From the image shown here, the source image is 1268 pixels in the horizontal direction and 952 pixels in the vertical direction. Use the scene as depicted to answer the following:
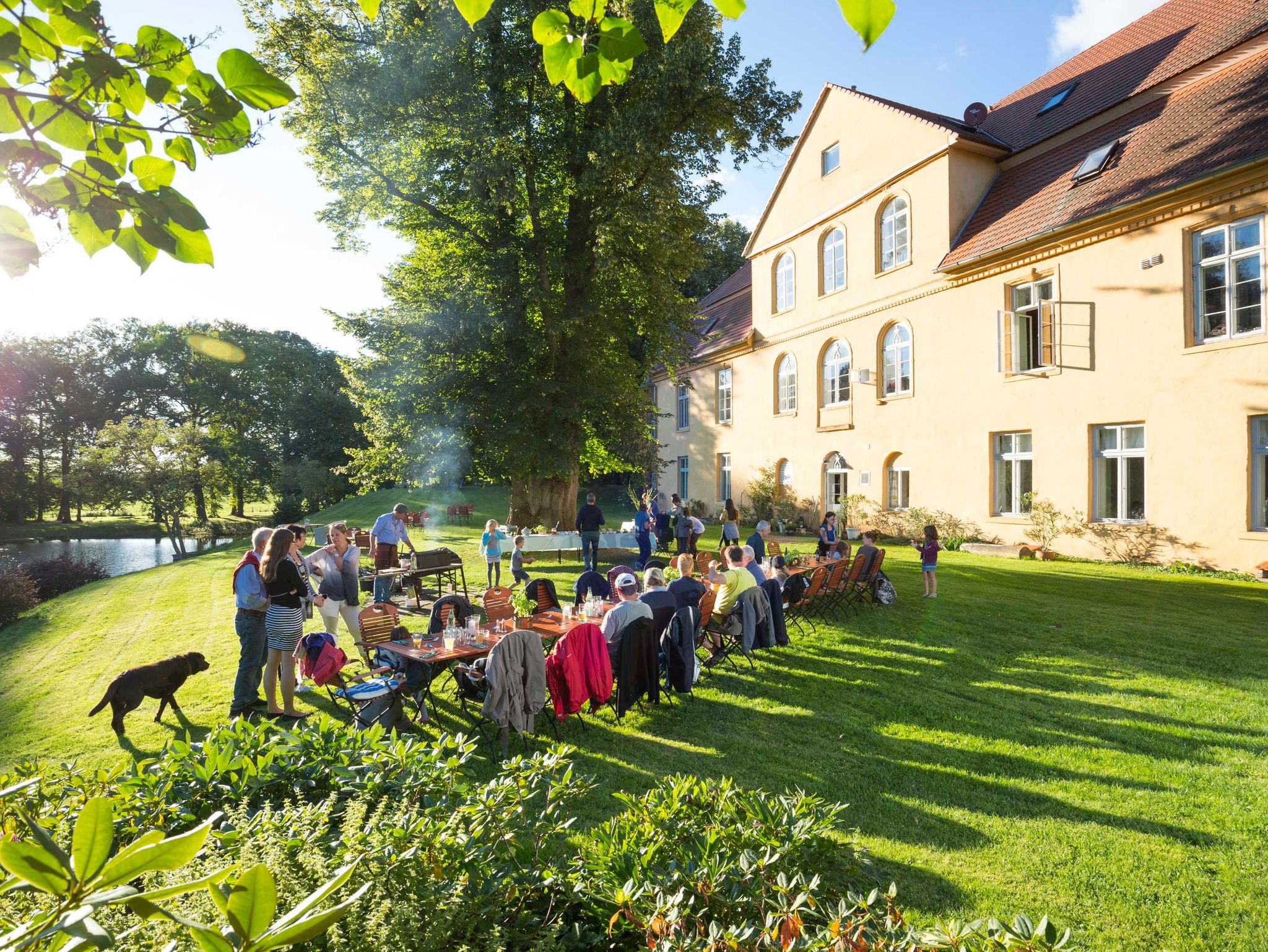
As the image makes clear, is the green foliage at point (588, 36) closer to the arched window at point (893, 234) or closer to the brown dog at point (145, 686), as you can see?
the brown dog at point (145, 686)

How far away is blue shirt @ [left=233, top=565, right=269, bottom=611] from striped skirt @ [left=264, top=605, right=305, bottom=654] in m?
0.17

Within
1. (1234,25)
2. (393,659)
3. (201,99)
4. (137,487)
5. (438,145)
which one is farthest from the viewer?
(137,487)

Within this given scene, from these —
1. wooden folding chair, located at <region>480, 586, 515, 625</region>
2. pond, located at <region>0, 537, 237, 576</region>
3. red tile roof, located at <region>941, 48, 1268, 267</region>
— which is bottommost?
pond, located at <region>0, 537, 237, 576</region>

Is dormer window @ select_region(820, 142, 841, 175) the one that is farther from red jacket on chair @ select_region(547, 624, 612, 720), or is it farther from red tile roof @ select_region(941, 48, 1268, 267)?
red jacket on chair @ select_region(547, 624, 612, 720)

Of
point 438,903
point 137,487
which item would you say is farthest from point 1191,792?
point 137,487

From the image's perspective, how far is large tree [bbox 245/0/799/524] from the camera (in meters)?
Result: 15.4

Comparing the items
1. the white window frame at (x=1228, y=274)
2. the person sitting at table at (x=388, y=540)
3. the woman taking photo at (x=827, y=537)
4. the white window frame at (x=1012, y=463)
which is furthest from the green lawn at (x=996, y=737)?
the white window frame at (x=1012, y=463)

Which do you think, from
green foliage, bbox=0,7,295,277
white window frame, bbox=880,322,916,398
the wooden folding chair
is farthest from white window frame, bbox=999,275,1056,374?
green foliage, bbox=0,7,295,277

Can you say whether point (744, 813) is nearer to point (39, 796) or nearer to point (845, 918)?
point (845, 918)

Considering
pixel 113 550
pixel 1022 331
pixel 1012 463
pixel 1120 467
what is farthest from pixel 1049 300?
pixel 113 550

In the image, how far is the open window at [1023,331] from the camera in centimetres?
1694

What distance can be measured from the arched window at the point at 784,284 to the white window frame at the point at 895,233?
13.7 feet

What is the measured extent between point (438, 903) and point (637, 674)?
4.98 meters

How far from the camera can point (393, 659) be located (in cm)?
748
